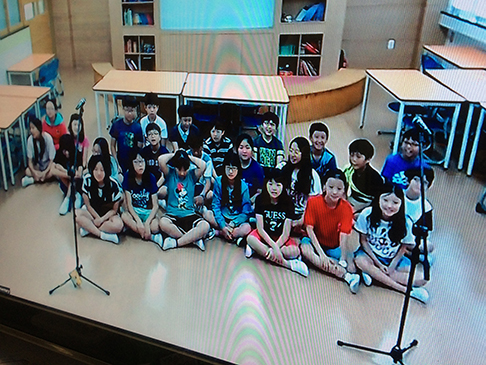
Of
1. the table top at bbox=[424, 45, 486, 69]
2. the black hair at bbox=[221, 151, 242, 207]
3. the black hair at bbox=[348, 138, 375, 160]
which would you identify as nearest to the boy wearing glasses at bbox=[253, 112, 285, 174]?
the black hair at bbox=[221, 151, 242, 207]

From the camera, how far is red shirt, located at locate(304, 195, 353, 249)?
1.87m

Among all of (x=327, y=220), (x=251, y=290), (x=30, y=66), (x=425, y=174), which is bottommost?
(x=251, y=290)

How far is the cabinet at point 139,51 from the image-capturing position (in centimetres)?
156

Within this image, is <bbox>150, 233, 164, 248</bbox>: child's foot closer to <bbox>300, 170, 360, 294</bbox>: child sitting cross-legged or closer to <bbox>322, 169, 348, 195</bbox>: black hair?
<bbox>300, 170, 360, 294</bbox>: child sitting cross-legged

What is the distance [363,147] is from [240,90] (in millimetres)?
541

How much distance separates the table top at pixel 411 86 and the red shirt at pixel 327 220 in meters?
0.58

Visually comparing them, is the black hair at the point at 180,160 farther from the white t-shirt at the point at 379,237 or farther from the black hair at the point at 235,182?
the white t-shirt at the point at 379,237

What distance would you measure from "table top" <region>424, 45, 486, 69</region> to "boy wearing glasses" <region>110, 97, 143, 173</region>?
114 centimetres

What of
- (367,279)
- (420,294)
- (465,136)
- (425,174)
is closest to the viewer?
(465,136)

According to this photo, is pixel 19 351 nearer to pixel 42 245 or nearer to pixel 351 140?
pixel 42 245

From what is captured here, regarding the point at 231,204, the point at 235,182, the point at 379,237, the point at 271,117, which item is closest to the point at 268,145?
the point at 271,117

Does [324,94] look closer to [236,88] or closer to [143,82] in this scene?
[236,88]

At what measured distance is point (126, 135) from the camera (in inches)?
74.3

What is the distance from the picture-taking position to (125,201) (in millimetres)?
2092
